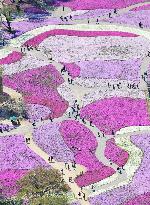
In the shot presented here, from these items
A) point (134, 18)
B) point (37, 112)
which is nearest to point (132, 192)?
point (37, 112)

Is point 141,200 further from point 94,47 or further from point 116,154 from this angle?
point 94,47

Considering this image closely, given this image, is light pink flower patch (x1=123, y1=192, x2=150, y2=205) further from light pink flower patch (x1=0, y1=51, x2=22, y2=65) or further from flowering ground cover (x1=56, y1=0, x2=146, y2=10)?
flowering ground cover (x1=56, y1=0, x2=146, y2=10)

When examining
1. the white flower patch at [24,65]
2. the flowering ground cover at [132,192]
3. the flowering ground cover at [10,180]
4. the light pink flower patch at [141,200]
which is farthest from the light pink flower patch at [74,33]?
the light pink flower patch at [141,200]

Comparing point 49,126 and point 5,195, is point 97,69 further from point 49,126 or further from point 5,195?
point 5,195

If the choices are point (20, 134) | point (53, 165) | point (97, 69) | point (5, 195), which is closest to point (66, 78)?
point (97, 69)

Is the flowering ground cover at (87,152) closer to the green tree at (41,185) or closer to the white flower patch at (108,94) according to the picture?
the green tree at (41,185)

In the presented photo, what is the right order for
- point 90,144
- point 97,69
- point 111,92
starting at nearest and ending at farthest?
point 90,144 → point 111,92 → point 97,69
